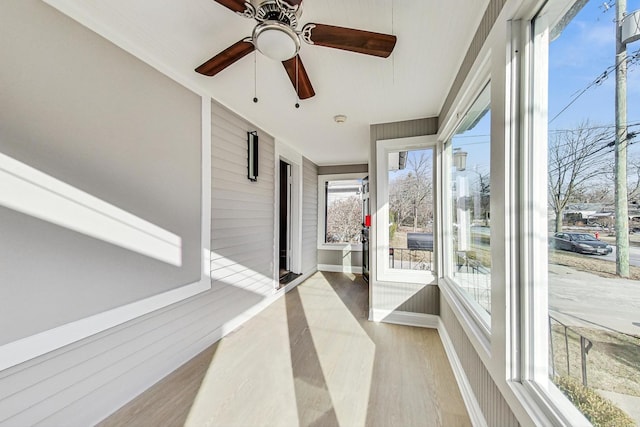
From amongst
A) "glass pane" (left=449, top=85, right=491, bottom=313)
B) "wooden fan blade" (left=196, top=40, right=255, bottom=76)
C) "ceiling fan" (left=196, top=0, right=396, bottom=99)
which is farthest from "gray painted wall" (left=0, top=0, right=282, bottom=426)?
"glass pane" (left=449, top=85, right=491, bottom=313)

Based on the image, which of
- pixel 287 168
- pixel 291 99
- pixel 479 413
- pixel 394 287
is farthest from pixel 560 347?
pixel 287 168

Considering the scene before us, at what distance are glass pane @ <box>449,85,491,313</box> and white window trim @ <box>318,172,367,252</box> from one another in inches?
121

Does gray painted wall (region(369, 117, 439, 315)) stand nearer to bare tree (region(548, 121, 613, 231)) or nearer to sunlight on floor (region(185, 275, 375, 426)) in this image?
sunlight on floor (region(185, 275, 375, 426))

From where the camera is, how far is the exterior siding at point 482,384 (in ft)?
3.98

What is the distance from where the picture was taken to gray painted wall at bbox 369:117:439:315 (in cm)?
295

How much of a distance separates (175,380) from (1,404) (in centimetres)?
95

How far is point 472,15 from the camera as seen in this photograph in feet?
4.87

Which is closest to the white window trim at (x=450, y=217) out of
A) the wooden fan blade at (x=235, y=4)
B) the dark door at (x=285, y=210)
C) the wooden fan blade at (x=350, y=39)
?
the wooden fan blade at (x=350, y=39)

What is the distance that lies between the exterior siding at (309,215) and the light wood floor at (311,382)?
2.17 m

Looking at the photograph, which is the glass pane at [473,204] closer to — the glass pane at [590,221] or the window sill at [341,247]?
the glass pane at [590,221]

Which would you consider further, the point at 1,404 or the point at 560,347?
the point at 1,404

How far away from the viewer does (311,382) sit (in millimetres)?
1957

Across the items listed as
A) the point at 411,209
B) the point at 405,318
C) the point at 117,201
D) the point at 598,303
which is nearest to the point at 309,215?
the point at 411,209

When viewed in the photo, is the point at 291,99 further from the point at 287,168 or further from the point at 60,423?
the point at 60,423
